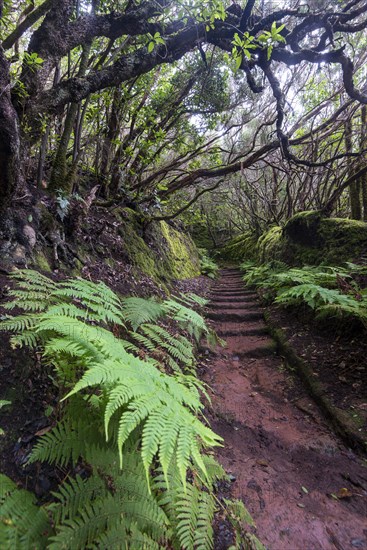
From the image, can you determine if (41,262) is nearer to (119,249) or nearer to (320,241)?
(119,249)

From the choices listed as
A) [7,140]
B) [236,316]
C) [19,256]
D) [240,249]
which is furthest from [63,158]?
[240,249]

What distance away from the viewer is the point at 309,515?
1890 mm

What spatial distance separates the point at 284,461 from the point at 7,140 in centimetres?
376

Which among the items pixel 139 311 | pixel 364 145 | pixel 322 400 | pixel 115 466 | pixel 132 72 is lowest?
pixel 322 400

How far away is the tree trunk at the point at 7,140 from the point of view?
7.91 ft

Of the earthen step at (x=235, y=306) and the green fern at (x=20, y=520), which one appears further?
the earthen step at (x=235, y=306)

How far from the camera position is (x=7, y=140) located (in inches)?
98.4

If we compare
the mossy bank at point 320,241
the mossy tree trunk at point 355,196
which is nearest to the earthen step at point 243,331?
the mossy bank at point 320,241

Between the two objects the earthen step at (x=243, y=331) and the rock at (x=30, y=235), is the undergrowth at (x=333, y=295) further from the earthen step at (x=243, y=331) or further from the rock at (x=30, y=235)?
the rock at (x=30, y=235)

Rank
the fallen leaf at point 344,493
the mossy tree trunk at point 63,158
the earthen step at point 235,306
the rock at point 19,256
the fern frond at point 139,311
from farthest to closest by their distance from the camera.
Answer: the earthen step at point 235,306 → the mossy tree trunk at point 63,158 → the rock at point 19,256 → the fern frond at point 139,311 → the fallen leaf at point 344,493

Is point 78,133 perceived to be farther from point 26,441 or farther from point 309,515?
point 309,515

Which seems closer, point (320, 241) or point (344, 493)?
point (344, 493)

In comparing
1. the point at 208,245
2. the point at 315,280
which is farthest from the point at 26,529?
the point at 208,245

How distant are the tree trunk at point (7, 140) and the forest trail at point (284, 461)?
316 cm
